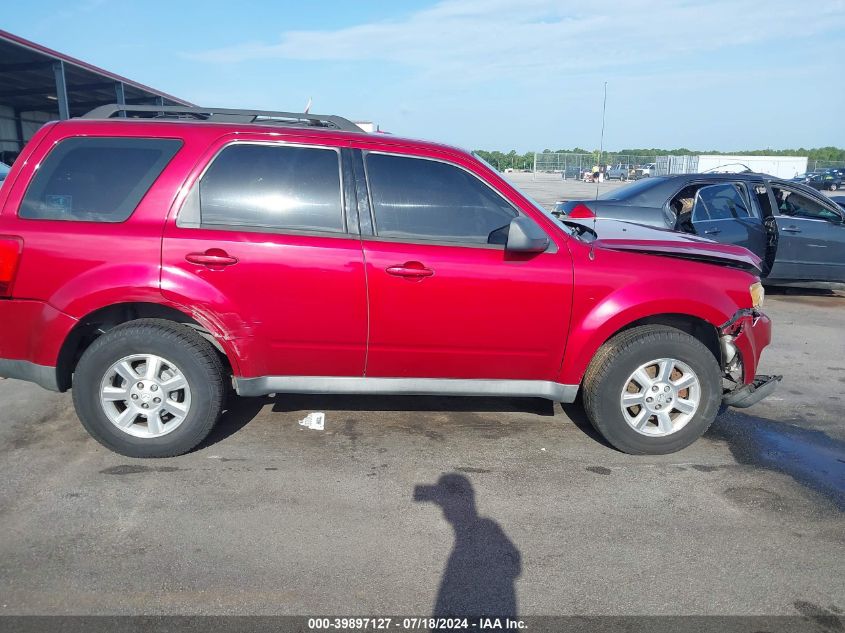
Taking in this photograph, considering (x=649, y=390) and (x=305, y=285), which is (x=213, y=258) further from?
(x=649, y=390)

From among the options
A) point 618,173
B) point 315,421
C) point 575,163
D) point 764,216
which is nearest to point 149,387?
point 315,421

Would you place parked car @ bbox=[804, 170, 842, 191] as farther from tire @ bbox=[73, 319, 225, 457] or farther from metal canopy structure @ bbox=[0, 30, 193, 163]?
tire @ bbox=[73, 319, 225, 457]

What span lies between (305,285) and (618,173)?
4965 cm

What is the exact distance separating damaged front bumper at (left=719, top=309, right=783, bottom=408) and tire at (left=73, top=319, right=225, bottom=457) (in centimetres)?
310

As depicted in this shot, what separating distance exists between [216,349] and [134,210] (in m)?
0.97

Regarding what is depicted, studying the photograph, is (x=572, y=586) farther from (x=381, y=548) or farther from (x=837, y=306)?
(x=837, y=306)

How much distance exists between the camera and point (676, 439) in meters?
4.00

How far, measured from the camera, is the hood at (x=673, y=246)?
4016mm

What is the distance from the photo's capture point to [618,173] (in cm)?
4953

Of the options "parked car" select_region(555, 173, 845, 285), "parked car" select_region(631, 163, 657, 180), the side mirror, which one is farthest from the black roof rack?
"parked car" select_region(631, 163, 657, 180)

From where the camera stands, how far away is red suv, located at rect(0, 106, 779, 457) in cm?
360

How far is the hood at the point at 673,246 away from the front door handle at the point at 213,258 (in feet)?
7.12

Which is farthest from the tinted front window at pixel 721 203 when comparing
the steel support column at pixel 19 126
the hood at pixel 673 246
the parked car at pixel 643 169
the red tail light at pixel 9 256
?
the parked car at pixel 643 169

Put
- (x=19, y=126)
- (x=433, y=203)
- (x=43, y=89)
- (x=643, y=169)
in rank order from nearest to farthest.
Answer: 1. (x=433, y=203)
2. (x=43, y=89)
3. (x=19, y=126)
4. (x=643, y=169)
